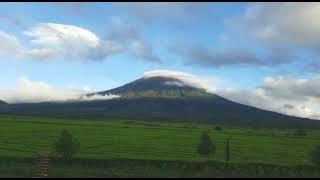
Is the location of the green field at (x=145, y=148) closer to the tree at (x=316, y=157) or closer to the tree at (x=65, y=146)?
the tree at (x=65, y=146)

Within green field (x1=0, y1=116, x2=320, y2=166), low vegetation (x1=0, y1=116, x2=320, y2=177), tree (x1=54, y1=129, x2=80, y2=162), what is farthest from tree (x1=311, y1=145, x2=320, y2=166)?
tree (x1=54, y1=129, x2=80, y2=162)

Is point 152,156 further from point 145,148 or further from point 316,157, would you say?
point 316,157

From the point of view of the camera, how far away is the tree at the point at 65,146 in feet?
202

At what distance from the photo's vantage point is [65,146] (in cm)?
6159

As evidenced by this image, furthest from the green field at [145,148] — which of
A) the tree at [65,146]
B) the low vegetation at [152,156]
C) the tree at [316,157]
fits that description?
the tree at [316,157]

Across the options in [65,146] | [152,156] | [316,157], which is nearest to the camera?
[65,146]

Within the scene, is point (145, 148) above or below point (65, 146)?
below

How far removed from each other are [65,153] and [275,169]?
79.9 feet

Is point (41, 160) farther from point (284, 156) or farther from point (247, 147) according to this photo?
point (247, 147)

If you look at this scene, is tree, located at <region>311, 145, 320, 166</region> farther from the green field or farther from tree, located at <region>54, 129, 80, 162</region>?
tree, located at <region>54, 129, 80, 162</region>

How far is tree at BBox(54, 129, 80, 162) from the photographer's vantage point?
61.5m

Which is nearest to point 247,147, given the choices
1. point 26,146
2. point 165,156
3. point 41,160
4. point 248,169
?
point 165,156

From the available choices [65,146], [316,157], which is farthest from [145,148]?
[316,157]

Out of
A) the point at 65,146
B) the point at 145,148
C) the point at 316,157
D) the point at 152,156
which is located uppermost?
the point at 65,146
